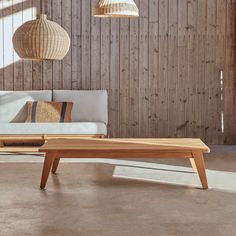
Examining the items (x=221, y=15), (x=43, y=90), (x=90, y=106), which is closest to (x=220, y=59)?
(x=221, y=15)

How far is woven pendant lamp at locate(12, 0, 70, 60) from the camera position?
3.53 m

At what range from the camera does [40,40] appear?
3.53 meters

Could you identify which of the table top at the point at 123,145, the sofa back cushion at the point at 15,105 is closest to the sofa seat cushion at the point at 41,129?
the sofa back cushion at the point at 15,105

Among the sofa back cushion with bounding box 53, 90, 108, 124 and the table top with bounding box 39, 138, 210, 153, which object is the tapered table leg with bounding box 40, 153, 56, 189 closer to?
the table top with bounding box 39, 138, 210, 153

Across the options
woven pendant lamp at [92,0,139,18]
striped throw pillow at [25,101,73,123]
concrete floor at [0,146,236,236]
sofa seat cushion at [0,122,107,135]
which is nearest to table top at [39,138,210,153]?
concrete floor at [0,146,236,236]

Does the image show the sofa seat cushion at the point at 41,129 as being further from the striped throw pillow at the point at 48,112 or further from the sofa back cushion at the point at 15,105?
the sofa back cushion at the point at 15,105

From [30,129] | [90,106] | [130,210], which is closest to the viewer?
[130,210]

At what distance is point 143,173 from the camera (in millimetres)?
5172

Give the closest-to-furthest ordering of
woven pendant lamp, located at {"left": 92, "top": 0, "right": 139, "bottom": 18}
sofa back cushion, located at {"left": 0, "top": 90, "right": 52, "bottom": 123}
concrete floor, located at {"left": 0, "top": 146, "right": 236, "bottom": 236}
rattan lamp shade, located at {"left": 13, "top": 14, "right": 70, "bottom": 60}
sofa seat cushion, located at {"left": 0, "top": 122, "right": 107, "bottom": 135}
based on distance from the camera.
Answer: concrete floor, located at {"left": 0, "top": 146, "right": 236, "bottom": 236} < rattan lamp shade, located at {"left": 13, "top": 14, "right": 70, "bottom": 60} < woven pendant lamp, located at {"left": 92, "top": 0, "right": 139, "bottom": 18} < sofa seat cushion, located at {"left": 0, "top": 122, "right": 107, "bottom": 135} < sofa back cushion, located at {"left": 0, "top": 90, "right": 52, "bottom": 123}

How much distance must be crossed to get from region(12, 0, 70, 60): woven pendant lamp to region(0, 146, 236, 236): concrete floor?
103 centimetres

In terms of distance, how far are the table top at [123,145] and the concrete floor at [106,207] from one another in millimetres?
322

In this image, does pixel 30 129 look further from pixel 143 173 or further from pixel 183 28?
pixel 183 28

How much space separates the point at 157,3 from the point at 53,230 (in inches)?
188

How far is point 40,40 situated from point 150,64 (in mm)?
3948
